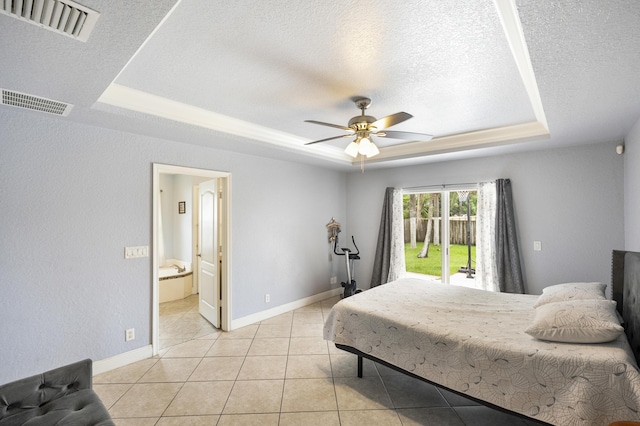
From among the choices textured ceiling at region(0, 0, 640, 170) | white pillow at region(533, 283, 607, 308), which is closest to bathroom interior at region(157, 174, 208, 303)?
textured ceiling at region(0, 0, 640, 170)

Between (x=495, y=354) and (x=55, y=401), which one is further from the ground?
(x=495, y=354)

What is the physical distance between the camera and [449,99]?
2.61 metres

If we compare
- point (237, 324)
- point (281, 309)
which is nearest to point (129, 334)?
point (237, 324)

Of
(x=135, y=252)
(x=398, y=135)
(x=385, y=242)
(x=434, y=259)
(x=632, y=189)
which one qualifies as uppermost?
(x=398, y=135)

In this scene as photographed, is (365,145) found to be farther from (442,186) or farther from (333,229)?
(333,229)

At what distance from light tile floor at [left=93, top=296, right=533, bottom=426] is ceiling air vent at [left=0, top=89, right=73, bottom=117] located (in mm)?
2487

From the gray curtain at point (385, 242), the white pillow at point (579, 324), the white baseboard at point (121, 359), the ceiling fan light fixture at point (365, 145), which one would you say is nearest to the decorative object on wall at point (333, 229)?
the gray curtain at point (385, 242)

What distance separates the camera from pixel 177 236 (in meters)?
6.05

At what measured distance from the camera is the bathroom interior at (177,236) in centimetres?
521

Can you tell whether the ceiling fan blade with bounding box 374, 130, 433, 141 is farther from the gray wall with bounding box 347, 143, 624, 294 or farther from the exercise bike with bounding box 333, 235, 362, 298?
the exercise bike with bounding box 333, 235, 362, 298

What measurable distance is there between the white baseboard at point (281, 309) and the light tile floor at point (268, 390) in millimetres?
350

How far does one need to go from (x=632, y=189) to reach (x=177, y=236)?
711cm

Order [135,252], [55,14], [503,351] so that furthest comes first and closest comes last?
[135,252], [503,351], [55,14]

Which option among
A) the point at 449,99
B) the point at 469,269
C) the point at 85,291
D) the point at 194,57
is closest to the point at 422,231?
the point at 469,269
